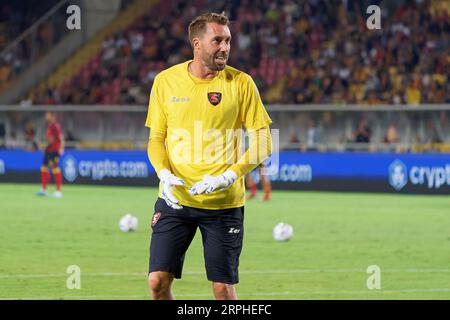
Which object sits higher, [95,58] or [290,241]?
[95,58]

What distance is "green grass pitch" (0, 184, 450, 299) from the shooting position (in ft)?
38.3

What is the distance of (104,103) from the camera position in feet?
123

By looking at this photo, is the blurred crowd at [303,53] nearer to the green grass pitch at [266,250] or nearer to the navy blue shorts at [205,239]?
the green grass pitch at [266,250]

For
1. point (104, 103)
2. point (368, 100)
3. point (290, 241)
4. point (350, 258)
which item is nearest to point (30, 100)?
point (104, 103)

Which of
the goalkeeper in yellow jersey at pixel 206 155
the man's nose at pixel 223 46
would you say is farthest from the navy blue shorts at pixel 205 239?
the man's nose at pixel 223 46

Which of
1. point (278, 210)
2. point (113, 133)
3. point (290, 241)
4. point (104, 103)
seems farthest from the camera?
point (104, 103)

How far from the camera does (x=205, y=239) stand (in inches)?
315

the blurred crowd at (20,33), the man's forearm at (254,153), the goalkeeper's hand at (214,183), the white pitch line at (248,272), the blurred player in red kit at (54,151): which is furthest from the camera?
the blurred crowd at (20,33)

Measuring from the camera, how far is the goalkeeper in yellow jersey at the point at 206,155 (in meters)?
7.85

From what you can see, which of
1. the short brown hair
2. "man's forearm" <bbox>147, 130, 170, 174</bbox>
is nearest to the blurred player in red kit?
"man's forearm" <bbox>147, 130, 170, 174</bbox>

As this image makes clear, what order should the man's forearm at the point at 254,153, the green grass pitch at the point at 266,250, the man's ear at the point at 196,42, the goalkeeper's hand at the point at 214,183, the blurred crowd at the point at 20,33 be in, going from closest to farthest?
the goalkeeper's hand at the point at 214,183, the man's forearm at the point at 254,153, the man's ear at the point at 196,42, the green grass pitch at the point at 266,250, the blurred crowd at the point at 20,33

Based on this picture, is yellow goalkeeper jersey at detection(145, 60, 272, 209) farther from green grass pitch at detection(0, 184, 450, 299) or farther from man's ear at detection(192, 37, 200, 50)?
green grass pitch at detection(0, 184, 450, 299)

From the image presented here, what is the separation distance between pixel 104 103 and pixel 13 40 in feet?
21.8
